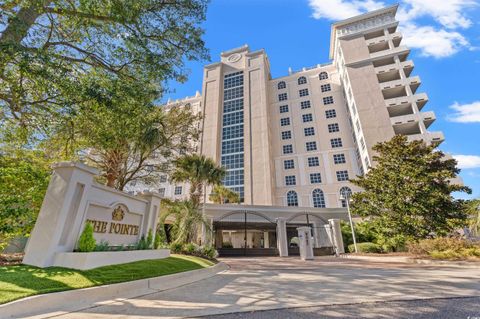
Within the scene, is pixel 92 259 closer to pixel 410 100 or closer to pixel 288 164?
pixel 288 164

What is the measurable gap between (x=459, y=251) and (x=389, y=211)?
196 inches

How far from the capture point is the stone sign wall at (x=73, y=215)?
20.9 feet

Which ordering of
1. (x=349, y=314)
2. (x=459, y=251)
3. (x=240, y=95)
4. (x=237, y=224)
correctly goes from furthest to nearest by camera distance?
(x=240, y=95), (x=237, y=224), (x=459, y=251), (x=349, y=314)

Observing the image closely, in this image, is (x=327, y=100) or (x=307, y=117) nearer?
(x=307, y=117)

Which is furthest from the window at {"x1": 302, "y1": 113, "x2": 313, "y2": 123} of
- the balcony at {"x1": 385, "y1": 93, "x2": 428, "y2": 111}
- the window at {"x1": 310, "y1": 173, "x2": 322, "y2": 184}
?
the balcony at {"x1": 385, "y1": 93, "x2": 428, "y2": 111}

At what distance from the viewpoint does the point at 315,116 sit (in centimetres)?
4006

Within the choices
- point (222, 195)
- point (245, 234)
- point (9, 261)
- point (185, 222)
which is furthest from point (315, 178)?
point (9, 261)

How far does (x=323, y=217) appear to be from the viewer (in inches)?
1121

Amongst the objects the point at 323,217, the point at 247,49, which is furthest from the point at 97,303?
the point at 247,49

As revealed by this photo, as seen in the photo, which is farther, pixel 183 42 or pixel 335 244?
pixel 335 244

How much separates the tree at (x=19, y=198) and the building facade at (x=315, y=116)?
27805 millimetres

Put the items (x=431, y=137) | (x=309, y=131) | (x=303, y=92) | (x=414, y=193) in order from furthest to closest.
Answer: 1. (x=303, y=92)
2. (x=309, y=131)
3. (x=431, y=137)
4. (x=414, y=193)

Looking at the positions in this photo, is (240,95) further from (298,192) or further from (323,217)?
(323,217)

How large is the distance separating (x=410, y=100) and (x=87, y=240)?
127 ft
